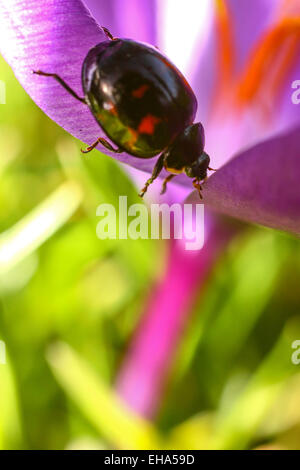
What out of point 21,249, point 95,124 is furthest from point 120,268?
point 95,124

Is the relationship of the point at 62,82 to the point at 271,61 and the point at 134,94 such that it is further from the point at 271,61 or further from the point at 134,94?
the point at 271,61

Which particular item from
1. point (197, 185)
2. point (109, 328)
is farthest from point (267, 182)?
point (109, 328)

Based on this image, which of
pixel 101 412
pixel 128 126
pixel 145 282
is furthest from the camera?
pixel 145 282

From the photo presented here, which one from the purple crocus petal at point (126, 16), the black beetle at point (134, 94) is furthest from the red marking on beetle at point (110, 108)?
the purple crocus petal at point (126, 16)

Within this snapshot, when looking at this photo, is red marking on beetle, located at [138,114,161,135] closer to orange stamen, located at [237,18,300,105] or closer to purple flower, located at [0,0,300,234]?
purple flower, located at [0,0,300,234]

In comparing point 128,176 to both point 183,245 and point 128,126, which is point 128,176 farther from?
point 128,126

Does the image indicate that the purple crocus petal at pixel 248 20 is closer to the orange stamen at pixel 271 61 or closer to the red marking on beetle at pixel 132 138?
the orange stamen at pixel 271 61

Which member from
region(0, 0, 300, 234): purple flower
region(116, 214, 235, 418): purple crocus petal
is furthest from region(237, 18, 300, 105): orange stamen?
region(116, 214, 235, 418): purple crocus petal
